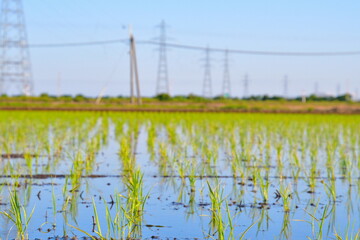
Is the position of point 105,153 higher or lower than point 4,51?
lower

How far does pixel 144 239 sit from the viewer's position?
380 cm

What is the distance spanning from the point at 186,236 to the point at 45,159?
4700mm

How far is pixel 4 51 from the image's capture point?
36031 millimetres

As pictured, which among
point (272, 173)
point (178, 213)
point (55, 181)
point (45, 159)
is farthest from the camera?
point (45, 159)

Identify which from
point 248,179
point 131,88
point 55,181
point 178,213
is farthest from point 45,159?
point 131,88

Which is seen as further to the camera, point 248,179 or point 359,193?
point 248,179

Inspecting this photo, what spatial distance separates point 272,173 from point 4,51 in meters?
32.3

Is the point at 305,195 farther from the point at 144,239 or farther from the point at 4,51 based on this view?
the point at 4,51

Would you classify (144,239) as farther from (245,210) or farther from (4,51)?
(4,51)

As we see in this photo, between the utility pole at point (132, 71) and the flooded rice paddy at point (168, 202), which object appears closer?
the flooded rice paddy at point (168, 202)

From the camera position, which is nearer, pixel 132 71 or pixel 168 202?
pixel 168 202

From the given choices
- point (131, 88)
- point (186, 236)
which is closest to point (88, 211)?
point (186, 236)

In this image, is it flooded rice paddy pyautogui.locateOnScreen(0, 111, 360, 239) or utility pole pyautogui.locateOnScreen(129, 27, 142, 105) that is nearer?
flooded rice paddy pyautogui.locateOnScreen(0, 111, 360, 239)

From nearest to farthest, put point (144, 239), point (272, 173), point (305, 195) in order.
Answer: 1. point (144, 239)
2. point (305, 195)
3. point (272, 173)
